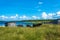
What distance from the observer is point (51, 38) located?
38.6 ft

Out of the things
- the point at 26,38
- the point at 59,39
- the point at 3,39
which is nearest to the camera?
the point at 3,39

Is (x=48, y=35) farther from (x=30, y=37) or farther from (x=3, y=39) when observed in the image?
(x=3, y=39)

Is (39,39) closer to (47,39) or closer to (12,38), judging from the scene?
(47,39)

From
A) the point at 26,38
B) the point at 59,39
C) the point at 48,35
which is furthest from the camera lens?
the point at 48,35

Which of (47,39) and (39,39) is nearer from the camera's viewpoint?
(39,39)

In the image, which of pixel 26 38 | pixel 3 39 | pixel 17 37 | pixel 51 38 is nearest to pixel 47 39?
pixel 51 38

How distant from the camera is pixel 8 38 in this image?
9352mm

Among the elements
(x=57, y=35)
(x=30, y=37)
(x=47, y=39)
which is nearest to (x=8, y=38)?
(x=30, y=37)

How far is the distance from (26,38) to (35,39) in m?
0.72

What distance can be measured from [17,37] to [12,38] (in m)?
0.39

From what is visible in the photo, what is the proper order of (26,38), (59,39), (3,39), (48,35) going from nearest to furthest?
(3,39), (26,38), (59,39), (48,35)

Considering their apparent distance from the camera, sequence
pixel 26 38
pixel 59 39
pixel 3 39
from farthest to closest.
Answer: pixel 59 39 < pixel 26 38 < pixel 3 39

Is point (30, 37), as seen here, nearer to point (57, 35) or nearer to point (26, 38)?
point (26, 38)

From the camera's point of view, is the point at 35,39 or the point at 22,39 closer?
the point at 22,39
